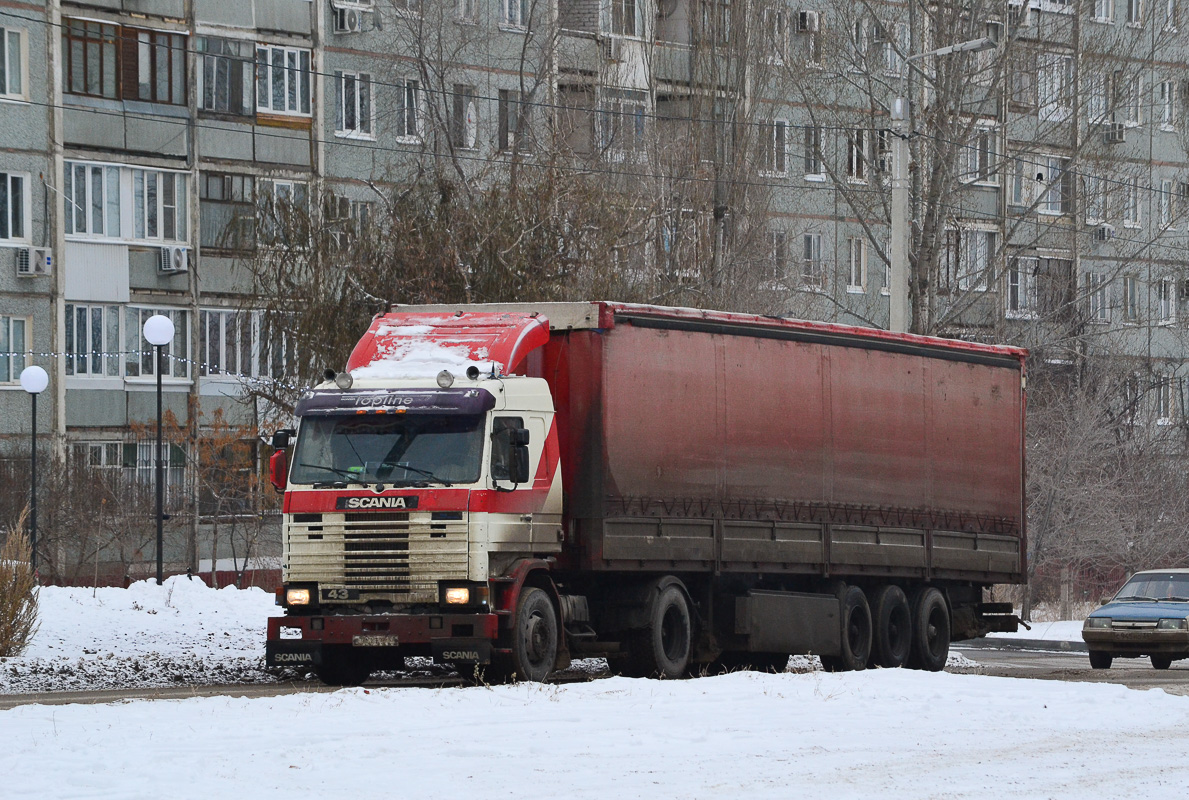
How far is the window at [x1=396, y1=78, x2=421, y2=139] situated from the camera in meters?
50.5

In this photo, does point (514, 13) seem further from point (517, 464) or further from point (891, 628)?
point (517, 464)

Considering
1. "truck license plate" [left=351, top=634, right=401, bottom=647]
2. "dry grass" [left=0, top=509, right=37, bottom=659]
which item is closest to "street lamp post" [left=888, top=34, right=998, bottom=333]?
"truck license plate" [left=351, top=634, right=401, bottom=647]

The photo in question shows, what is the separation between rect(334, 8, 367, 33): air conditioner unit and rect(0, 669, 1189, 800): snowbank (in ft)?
115

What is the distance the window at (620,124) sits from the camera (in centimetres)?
4053

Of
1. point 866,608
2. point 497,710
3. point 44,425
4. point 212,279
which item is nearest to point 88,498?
point 44,425

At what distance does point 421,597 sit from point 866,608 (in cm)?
752

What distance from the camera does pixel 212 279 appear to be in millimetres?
49688

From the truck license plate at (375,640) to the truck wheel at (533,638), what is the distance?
100 cm

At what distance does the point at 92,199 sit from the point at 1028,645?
81.0 ft

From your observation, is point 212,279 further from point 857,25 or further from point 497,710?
point 497,710

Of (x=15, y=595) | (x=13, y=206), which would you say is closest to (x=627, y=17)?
(x=13, y=206)

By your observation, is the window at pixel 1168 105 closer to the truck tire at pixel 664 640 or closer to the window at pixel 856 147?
the window at pixel 856 147

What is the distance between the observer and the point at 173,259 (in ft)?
158

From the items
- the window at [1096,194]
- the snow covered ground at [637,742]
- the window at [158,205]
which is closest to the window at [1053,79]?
the window at [1096,194]
